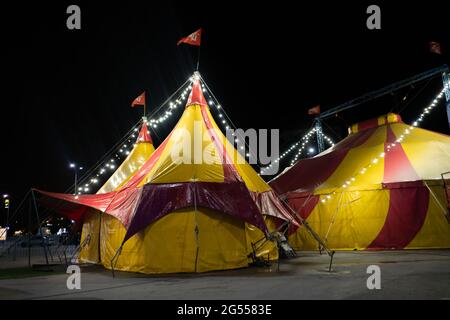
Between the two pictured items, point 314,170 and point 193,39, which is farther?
point 314,170

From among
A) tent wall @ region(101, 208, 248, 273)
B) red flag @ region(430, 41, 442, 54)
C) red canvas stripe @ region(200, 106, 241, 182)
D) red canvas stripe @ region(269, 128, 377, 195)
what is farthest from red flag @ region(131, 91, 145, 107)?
red flag @ region(430, 41, 442, 54)

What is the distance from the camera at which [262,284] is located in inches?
219

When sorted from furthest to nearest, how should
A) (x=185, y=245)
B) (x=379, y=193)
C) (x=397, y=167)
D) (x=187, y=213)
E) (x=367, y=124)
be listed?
(x=367, y=124)
(x=397, y=167)
(x=379, y=193)
(x=187, y=213)
(x=185, y=245)

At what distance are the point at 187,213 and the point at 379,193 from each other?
6717 mm

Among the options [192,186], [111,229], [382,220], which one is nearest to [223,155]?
[192,186]

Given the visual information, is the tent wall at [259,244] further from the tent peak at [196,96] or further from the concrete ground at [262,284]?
the tent peak at [196,96]

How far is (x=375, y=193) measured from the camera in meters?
11.2

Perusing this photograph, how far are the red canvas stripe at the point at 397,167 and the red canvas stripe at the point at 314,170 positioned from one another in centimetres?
164

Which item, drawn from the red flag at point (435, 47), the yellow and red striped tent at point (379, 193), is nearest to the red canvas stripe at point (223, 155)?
the yellow and red striped tent at point (379, 193)

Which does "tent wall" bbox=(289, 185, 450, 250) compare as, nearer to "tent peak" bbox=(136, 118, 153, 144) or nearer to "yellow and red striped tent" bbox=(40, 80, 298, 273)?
"yellow and red striped tent" bbox=(40, 80, 298, 273)

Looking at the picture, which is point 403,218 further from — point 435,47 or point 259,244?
point 435,47
